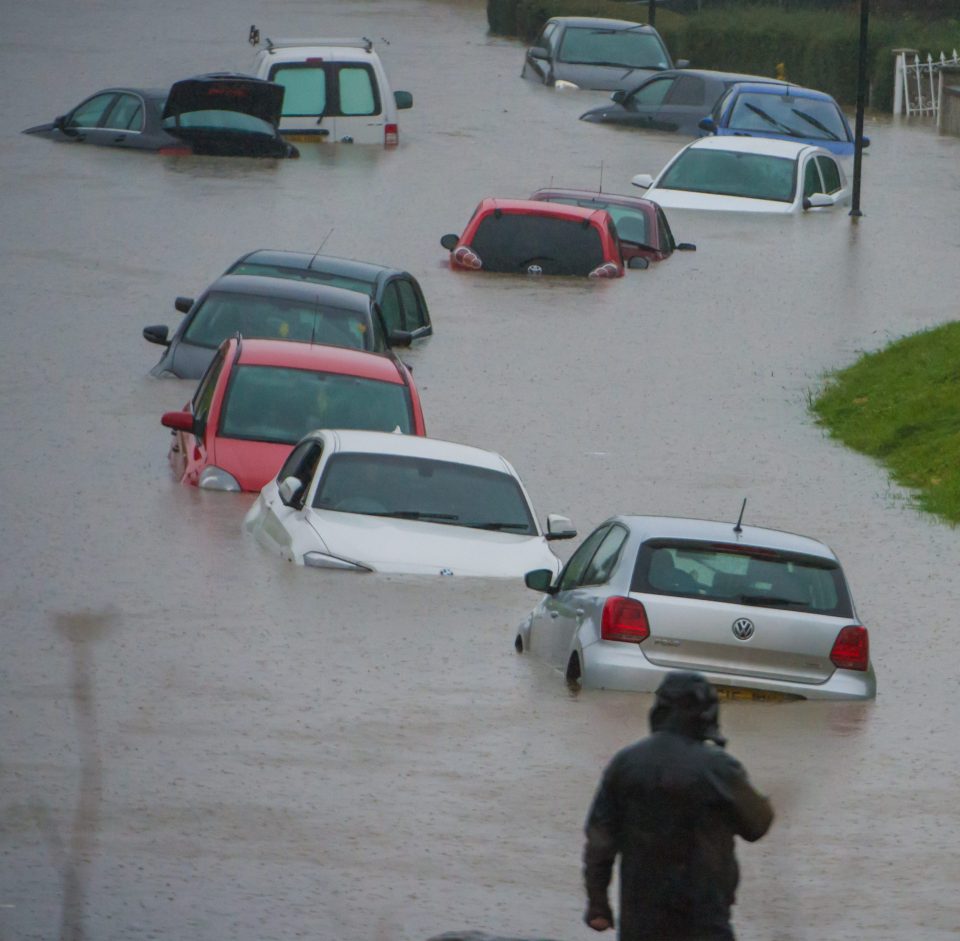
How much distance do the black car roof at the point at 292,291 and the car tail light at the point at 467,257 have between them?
322 inches

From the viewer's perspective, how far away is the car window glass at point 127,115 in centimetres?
3831

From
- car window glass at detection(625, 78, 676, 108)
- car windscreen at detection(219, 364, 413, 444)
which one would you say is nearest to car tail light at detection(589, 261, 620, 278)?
car windscreen at detection(219, 364, 413, 444)

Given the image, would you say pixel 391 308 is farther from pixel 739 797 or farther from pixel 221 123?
pixel 739 797

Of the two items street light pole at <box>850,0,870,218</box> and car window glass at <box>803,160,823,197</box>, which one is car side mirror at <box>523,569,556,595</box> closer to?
car window glass at <box>803,160,823,197</box>

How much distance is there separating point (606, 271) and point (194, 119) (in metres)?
8.79

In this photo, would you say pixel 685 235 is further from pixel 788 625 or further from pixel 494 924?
pixel 494 924

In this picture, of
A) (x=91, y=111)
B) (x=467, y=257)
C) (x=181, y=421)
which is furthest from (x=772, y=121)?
(x=181, y=421)

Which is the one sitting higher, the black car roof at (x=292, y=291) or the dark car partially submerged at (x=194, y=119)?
the black car roof at (x=292, y=291)

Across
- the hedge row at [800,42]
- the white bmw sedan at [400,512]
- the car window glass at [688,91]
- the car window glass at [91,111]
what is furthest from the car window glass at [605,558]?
the hedge row at [800,42]

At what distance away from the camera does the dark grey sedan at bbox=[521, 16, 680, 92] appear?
4681 cm

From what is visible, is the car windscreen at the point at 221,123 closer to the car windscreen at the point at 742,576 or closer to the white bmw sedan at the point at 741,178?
the white bmw sedan at the point at 741,178

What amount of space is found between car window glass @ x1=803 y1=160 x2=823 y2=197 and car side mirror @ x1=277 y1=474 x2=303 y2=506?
781 inches

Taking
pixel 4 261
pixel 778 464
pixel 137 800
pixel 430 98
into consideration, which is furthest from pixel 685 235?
pixel 137 800

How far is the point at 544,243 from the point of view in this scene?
30953mm
